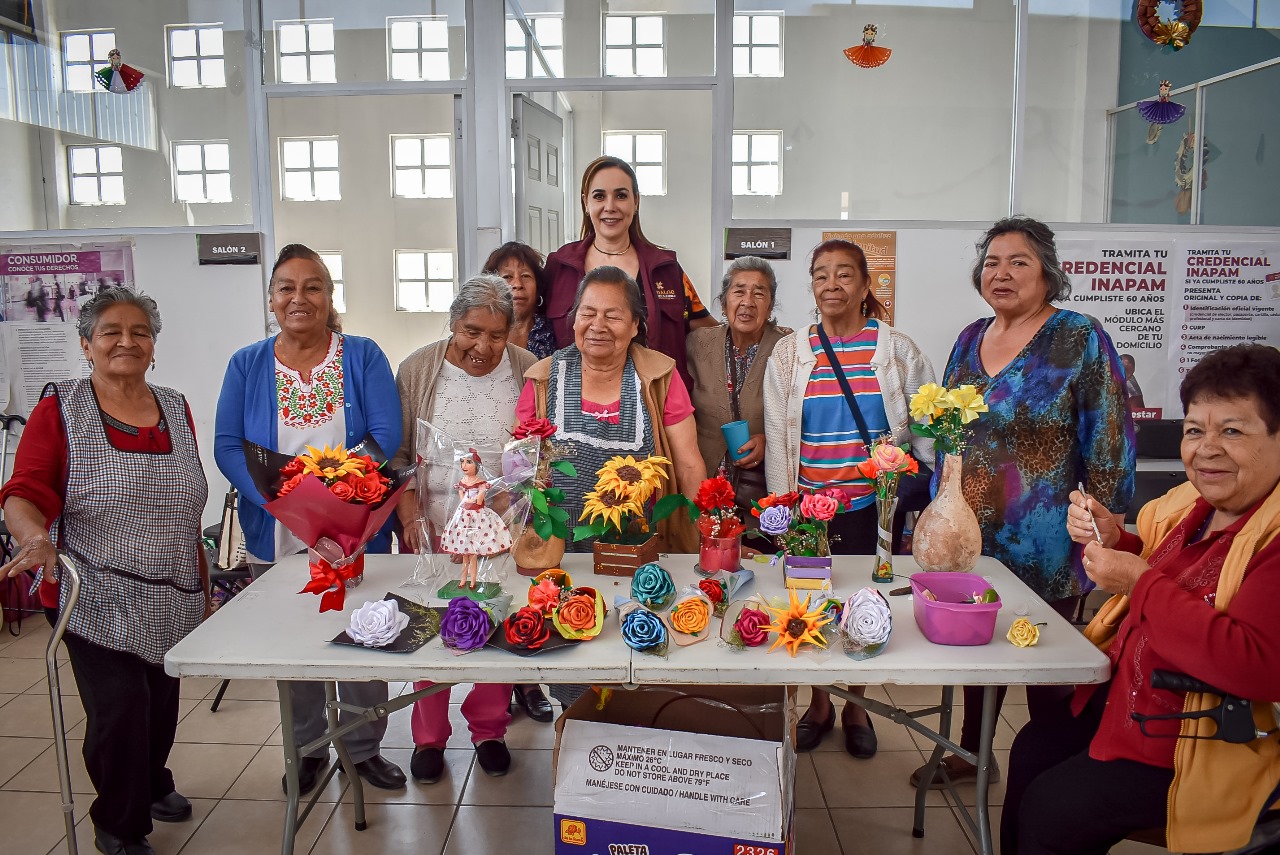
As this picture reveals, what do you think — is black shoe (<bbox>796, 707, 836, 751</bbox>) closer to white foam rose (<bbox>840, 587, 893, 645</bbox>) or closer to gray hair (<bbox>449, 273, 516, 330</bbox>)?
white foam rose (<bbox>840, 587, 893, 645</bbox>)

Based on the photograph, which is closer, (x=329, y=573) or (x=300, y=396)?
(x=329, y=573)

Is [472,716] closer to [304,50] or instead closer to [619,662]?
[619,662]

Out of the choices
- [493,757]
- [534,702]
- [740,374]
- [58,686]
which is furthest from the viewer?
[534,702]

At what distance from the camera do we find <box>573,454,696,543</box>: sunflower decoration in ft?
7.34

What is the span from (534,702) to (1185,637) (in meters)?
2.44

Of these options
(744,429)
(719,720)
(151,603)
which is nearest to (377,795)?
(151,603)

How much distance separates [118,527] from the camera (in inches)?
93.9

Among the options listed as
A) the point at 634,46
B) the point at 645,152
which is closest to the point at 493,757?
the point at 645,152

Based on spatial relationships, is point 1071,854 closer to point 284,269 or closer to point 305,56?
point 284,269

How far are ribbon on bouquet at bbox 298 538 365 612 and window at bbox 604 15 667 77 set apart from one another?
10.7ft

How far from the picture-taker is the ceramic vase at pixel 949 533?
7.39 feet

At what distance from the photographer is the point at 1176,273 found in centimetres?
439

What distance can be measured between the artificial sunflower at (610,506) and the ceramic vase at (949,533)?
0.78 m

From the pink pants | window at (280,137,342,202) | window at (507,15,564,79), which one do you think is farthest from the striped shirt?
window at (280,137,342,202)
